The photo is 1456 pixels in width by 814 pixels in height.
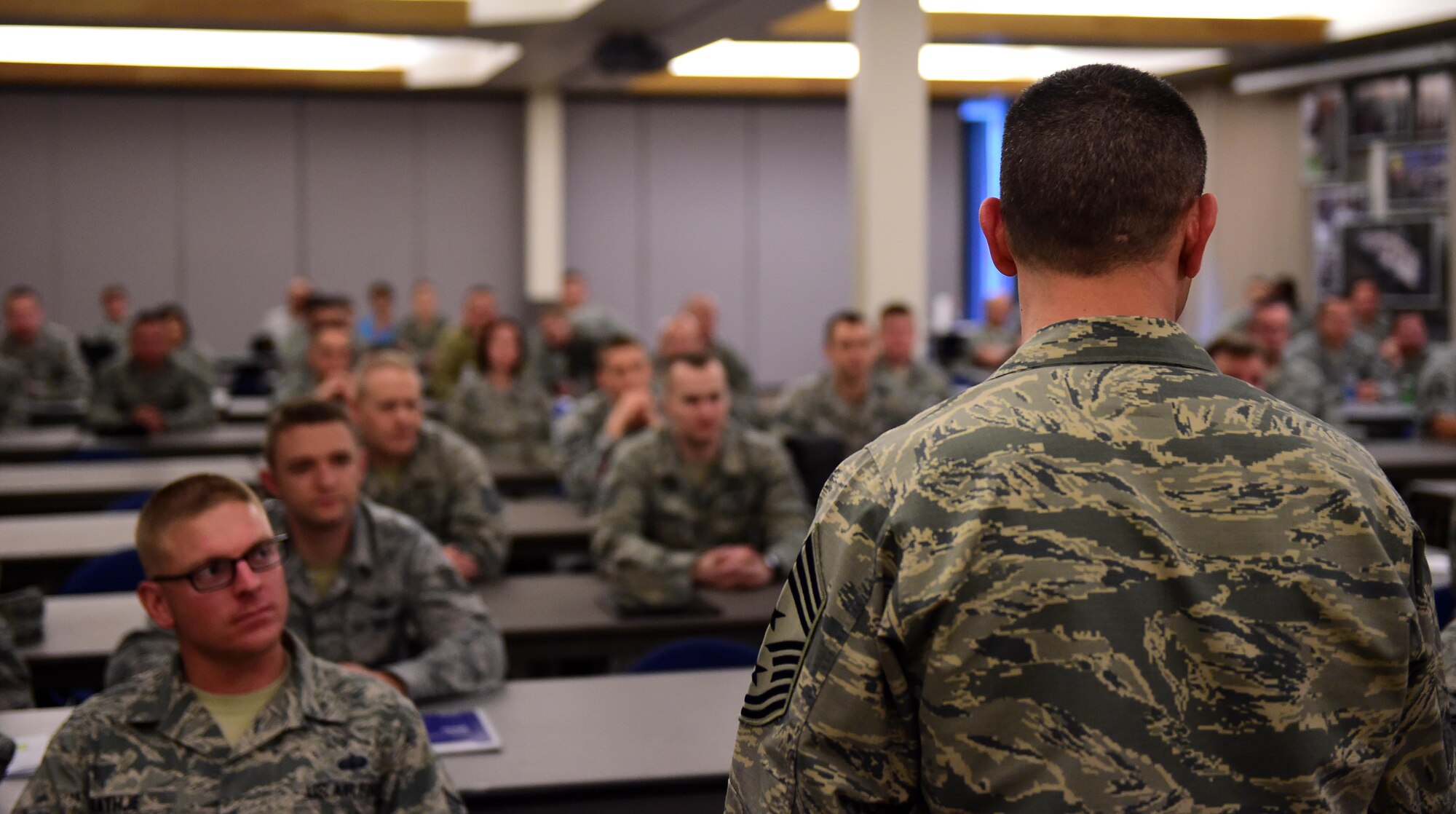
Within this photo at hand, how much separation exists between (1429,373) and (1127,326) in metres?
8.44

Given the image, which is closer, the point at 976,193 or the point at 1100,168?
the point at 1100,168

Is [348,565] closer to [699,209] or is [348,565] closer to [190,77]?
[190,77]

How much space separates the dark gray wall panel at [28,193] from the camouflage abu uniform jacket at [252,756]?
1404 centimetres

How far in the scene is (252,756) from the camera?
222 cm

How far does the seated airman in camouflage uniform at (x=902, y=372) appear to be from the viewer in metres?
7.59

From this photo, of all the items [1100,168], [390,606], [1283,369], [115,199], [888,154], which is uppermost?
[115,199]

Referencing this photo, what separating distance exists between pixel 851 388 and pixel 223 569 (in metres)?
5.75

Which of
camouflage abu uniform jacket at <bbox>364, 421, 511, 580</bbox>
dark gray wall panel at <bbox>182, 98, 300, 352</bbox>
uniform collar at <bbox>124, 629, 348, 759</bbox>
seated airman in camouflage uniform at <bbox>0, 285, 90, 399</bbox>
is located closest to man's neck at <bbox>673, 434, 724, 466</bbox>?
camouflage abu uniform jacket at <bbox>364, 421, 511, 580</bbox>

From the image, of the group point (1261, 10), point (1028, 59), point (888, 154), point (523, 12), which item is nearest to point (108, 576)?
point (888, 154)

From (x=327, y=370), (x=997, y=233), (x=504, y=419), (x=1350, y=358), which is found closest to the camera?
(x=997, y=233)

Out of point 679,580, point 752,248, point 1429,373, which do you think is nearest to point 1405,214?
point 1429,373

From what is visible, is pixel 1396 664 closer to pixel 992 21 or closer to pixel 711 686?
pixel 711 686

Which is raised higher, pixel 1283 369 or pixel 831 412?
pixel 1283 369

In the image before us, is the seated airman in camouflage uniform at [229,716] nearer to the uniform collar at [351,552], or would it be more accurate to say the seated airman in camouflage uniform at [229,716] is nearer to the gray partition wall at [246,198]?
the uniform collar at [351,552]
